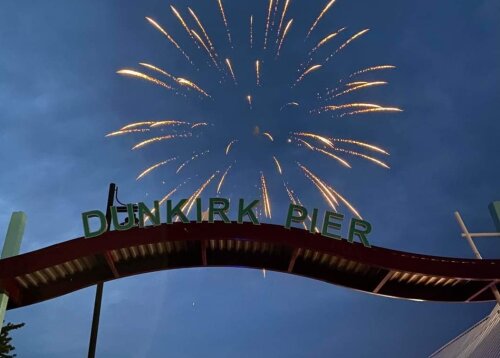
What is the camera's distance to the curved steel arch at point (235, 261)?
14836 mm

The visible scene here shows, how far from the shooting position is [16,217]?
1600 centimetres

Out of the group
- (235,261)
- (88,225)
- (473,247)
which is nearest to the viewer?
(88,225)

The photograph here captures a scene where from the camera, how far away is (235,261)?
1673 cm

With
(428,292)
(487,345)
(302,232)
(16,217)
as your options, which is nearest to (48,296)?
(16,217)

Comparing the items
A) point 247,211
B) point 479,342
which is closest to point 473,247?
point 479,342

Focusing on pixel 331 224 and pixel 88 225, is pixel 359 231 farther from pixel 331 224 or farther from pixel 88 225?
pixel 88 225

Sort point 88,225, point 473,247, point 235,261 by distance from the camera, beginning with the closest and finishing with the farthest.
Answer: point 88,225, point 235,261, point 473,247

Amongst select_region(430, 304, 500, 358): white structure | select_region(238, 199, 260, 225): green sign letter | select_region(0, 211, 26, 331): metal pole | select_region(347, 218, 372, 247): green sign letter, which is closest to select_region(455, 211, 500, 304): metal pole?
select_region(430, 304, 500, 358): white structure

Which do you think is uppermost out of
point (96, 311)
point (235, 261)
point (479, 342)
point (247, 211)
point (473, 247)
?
point (247, 211)

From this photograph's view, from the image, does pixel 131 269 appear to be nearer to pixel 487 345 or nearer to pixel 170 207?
→ pixel 170 207

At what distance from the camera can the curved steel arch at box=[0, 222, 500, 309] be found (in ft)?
48.7

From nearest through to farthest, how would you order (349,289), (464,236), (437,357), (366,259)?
(366,259), (349,289), (464,236), (437,357)

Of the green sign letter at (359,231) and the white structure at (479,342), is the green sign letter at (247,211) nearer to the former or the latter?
the green sign letter at (359,231)

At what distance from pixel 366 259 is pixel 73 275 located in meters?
8.93
